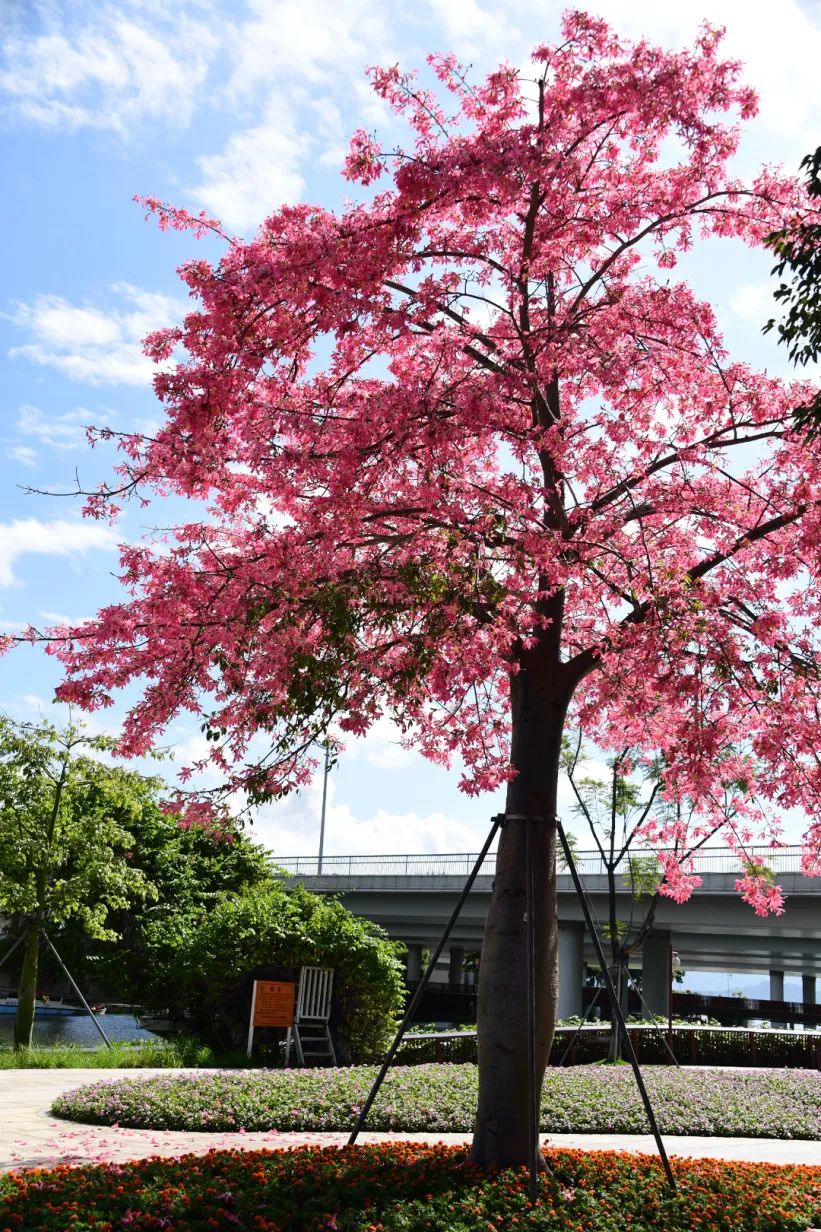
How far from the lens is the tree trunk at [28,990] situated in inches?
699

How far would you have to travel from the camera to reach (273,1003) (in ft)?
54.4

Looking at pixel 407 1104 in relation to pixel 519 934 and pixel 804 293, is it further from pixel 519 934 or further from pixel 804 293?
pixel 804 293

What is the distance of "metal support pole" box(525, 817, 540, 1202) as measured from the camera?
25.9ft

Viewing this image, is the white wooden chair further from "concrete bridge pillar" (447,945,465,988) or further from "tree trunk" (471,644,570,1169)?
"concrete bridge pillar" (447,945,465,988)

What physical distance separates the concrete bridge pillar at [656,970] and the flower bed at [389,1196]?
34.2m

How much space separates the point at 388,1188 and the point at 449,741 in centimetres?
419

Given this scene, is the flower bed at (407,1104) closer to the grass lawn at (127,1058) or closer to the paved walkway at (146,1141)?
the paved walkway at (146,1141)

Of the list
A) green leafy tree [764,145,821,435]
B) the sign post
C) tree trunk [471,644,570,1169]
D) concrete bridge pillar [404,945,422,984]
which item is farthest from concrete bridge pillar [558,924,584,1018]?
green leafy tree [764,145,821,435]

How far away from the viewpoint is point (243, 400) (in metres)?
9.30

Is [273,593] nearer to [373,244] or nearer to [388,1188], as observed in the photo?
[373,244]

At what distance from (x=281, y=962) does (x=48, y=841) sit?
4.39 meters

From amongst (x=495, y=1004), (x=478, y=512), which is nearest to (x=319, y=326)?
(x=478, y=512)

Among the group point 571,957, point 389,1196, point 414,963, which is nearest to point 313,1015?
point 389,1196

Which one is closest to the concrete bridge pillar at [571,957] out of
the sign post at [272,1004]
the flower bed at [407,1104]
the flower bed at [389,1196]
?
the flower bed at [407,1104]
